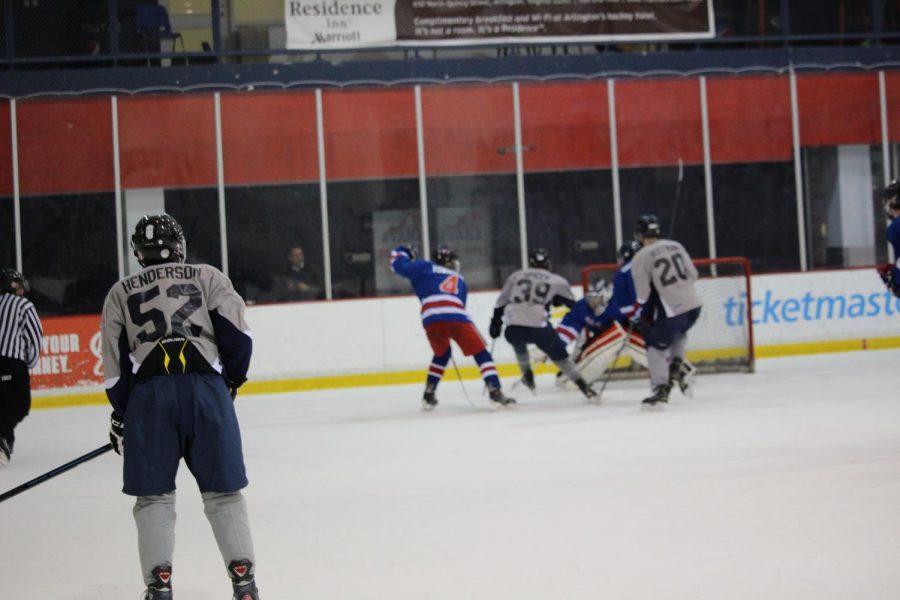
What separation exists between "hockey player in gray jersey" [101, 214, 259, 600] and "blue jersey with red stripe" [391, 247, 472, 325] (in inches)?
217

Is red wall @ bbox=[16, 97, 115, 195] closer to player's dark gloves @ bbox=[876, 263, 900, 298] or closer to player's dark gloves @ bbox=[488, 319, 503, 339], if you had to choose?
player's dark gloves @ bbox=[488, 319, 503, 339]

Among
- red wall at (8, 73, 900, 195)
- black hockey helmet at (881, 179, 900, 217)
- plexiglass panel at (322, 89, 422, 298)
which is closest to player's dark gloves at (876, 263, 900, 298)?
black hockey helmet at (881, 179, 900, 217)

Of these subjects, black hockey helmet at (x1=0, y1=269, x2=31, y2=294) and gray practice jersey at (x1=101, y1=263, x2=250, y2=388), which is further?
black hockey helmet at (x1=0, y1=269, x2=31, y2=294)

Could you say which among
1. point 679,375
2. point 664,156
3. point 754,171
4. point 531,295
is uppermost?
point 664,156

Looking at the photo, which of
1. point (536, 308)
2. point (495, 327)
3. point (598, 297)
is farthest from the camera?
point (598, 297)

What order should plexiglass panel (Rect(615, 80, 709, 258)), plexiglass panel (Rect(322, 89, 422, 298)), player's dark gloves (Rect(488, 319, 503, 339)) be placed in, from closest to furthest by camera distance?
player's dark gloves (Rect(488, 319, 503, 339)), plexiglass panel (Rect(322, 89, 422, 298)), plexiglass panel (Rect(615, 80, 709, 258))

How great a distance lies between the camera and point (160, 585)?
10.9 feet

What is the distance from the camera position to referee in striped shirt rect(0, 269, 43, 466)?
705cm

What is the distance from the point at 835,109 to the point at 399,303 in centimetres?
573

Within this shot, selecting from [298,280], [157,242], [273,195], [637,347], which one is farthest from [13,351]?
[273,195]

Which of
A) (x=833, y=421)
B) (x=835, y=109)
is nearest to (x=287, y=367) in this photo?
(x=833, y=421)

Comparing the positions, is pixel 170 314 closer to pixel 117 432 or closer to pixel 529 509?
pixel 117 432

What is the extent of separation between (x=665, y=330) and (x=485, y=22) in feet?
21.3

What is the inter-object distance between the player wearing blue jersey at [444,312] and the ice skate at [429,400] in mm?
39
